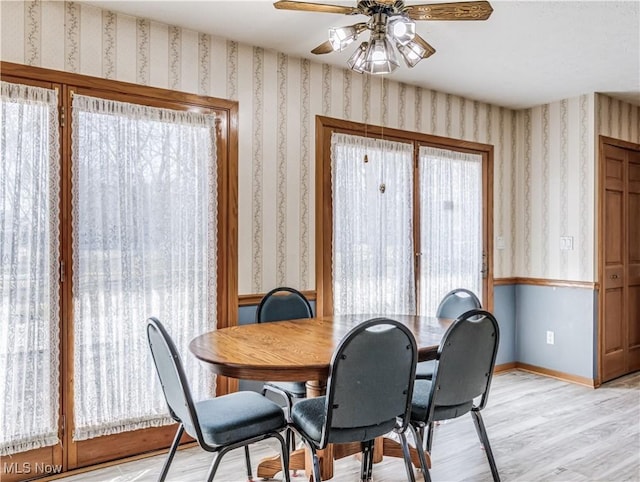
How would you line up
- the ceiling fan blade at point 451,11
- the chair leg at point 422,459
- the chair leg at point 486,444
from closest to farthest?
the ceiling fan blade at point 451,11, the chair leg at point 422,459, the chair leg at point 486,444

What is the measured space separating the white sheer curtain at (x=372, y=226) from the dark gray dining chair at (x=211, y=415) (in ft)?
5.12

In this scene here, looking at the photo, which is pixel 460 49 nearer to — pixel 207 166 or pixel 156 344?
pixel 207 166

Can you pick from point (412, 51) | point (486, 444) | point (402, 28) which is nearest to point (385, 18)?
point (402, 28)

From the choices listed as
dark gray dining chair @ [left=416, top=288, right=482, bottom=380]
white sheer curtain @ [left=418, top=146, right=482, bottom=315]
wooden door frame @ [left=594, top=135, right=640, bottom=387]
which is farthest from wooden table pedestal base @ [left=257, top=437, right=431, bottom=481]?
wooden door frame @ [left=594, top=135, right=640, bottom=387]

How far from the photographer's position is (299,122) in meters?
3.52

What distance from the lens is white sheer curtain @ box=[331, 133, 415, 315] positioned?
370 cm

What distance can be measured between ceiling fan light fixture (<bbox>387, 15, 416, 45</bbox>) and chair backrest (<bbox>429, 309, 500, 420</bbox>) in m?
1.26

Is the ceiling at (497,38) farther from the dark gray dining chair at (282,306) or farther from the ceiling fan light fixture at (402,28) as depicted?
the dark gray dining chair at (282,306)

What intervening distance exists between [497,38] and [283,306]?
2.19 m

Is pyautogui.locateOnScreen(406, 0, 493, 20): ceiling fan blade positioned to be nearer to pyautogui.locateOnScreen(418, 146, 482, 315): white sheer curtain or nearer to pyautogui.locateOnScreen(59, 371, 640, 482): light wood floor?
pyautogui.locateOnScreen(418, 146, 482, 315): white sheer curtain

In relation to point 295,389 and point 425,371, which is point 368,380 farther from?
point 425,371

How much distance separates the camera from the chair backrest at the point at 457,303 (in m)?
3.25

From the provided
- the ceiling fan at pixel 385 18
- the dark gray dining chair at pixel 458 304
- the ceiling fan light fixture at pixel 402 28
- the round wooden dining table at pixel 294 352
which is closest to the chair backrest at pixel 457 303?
the dark gray dining chair at pixel 458 304

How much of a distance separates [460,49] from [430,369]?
2.12 m
